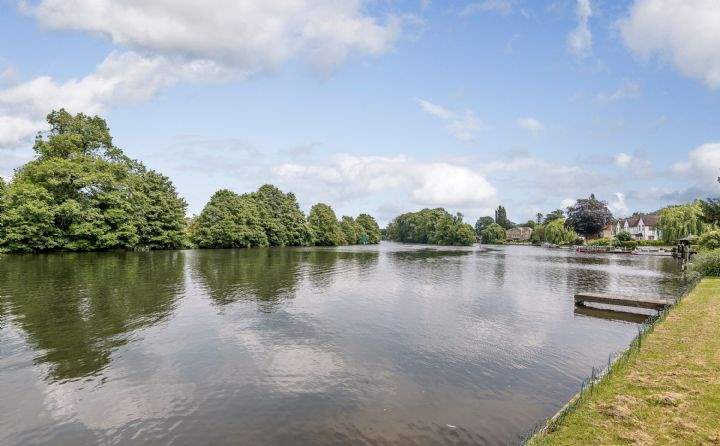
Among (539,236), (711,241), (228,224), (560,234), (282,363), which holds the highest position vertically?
(228,224)

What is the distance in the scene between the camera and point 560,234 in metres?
149

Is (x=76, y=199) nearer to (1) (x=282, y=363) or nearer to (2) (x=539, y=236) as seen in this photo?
(1) (x=282, y=363)

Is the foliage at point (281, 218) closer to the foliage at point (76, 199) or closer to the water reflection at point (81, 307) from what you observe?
the foliage at point (76, 199)

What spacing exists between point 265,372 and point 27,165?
7061 cm

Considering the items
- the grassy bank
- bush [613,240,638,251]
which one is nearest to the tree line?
the grassy bank

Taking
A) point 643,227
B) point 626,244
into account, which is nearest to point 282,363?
point 626,244

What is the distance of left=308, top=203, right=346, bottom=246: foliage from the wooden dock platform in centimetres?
10342

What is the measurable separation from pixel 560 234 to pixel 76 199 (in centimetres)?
14570

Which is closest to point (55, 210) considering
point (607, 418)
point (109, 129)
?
point (109, 129)

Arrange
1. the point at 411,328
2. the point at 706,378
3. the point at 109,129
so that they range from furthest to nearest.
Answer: the point at 109,129
the point at 411,328
the point at 706,378

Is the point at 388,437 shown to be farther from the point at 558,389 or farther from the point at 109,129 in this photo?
A: the point at 109,129

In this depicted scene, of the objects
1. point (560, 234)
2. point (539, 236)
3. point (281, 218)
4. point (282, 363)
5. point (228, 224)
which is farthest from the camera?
point (539, 236)

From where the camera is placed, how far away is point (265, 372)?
13.8 m

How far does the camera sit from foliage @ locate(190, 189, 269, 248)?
90.3 meters
